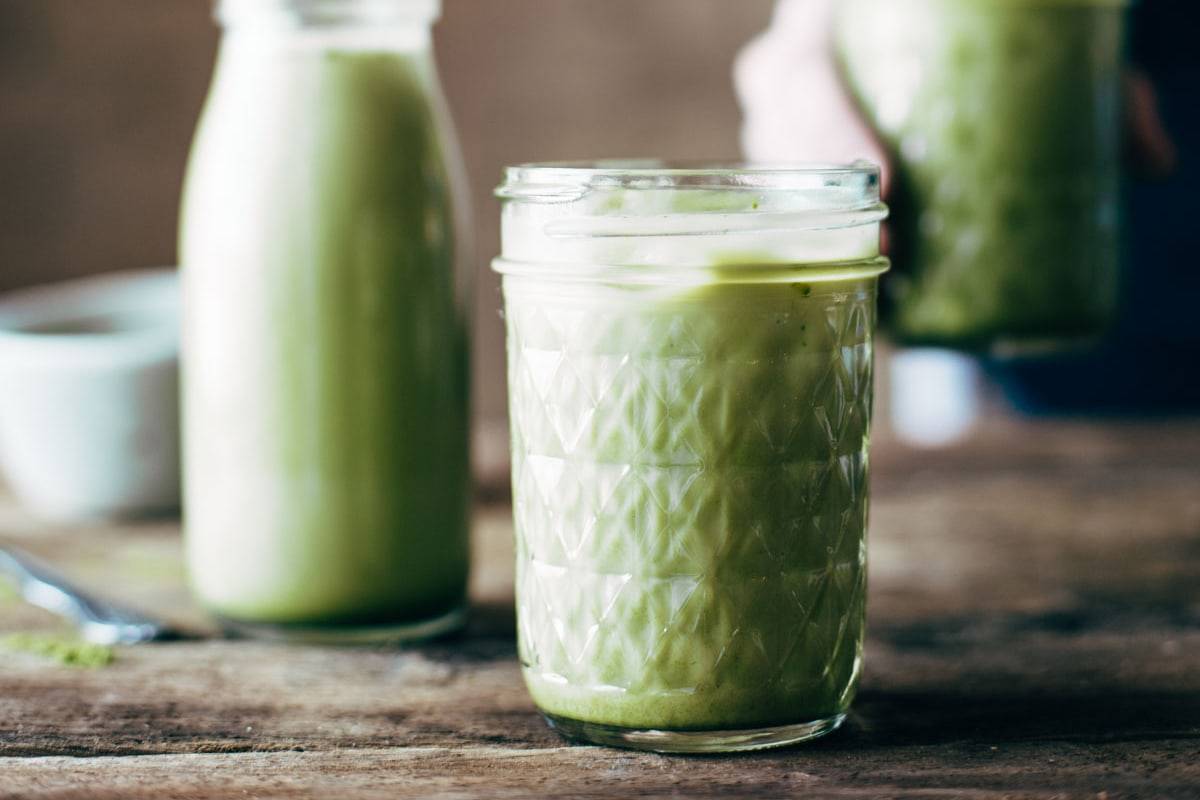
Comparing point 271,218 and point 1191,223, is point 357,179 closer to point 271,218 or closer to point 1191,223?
point 271,218

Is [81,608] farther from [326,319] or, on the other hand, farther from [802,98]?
[802,98]

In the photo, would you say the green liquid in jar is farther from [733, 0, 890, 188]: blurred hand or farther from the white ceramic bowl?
the white ceramic bowl

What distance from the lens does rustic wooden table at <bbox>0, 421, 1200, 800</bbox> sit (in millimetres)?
596

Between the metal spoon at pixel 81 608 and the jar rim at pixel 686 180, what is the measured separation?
39 cm

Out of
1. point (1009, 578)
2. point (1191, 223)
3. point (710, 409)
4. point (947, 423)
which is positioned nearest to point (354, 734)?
point (710, 409)

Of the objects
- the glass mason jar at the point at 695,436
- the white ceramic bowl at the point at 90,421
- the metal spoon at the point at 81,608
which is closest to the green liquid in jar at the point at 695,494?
the glass mason jar at the point at 695,436

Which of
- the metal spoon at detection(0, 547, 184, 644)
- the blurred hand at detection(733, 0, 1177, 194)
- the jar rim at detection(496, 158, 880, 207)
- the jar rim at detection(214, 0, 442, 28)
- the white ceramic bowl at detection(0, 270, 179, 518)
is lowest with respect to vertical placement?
the metal spoon at detection(0, 547, 184, 644)

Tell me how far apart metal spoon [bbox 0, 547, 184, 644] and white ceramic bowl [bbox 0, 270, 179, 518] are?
18 cm

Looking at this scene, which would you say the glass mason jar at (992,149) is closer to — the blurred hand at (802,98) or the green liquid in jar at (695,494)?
the blurred hand at (802,98)

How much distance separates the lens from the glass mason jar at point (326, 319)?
2.55 ft

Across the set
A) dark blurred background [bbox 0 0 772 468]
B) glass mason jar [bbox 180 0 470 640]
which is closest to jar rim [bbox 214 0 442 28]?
glass mason jar [bbox 180 0 470 640]

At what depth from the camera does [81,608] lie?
0.85 metres

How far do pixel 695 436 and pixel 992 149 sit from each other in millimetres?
447

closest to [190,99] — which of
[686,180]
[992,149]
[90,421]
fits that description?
[90,421]
